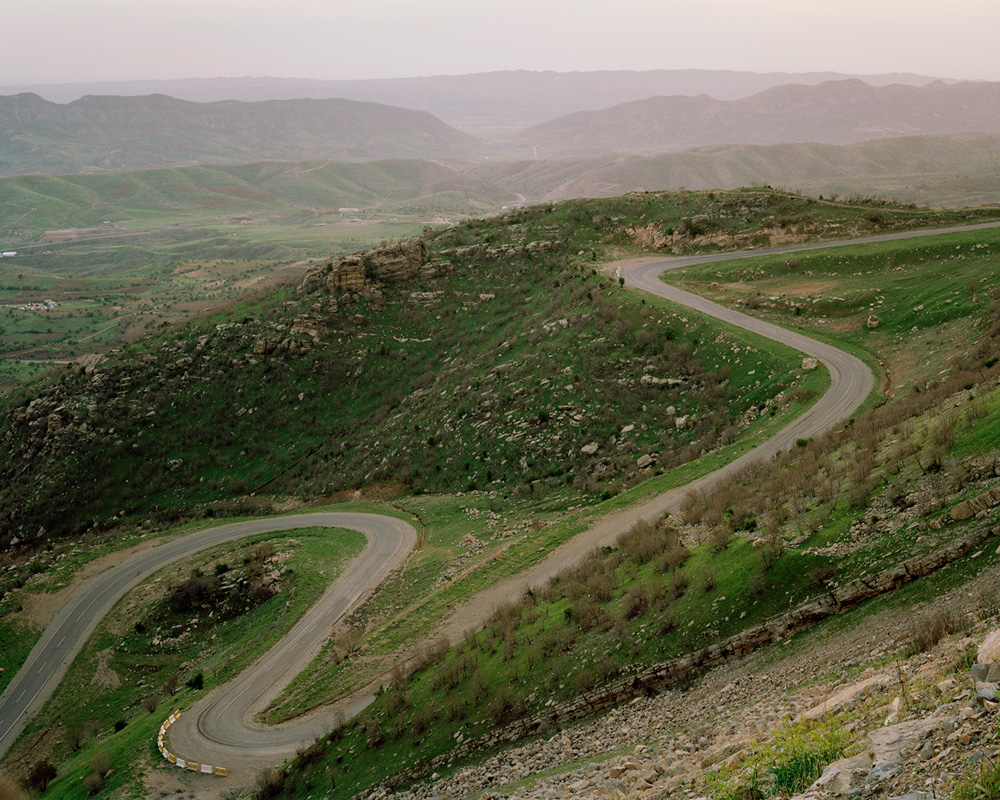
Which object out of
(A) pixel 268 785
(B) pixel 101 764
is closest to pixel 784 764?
(A) pixel 268 785

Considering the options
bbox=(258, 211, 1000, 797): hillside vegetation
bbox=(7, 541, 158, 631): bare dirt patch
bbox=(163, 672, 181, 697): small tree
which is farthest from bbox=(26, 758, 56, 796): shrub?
bbox=(258, 211, 1000, 797): hillside vegetation

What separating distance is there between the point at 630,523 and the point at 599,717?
1312 cm

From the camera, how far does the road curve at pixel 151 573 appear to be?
3097 centimetres

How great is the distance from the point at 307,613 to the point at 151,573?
15.0 m

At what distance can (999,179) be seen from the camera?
167000 millimetres

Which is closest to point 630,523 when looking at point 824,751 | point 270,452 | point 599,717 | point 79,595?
point 599,717

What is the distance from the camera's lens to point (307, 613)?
1250 inches

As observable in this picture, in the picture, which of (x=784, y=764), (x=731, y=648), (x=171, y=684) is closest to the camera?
(x=784, y=764)

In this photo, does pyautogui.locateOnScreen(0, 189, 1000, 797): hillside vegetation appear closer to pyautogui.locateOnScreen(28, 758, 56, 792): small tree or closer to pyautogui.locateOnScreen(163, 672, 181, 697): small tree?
pyautogui.locateOnScreen(163, 672, 181, 697): small tree

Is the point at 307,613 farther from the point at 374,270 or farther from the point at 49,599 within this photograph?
the point at 374,270

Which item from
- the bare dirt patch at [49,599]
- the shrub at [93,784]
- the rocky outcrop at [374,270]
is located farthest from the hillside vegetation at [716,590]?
the rocky outcrop at [374,270]

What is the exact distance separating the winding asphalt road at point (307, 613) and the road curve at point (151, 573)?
0.21ft

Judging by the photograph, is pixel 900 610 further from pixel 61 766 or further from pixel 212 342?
pixel 212 342

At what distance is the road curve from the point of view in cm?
3097
